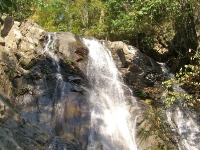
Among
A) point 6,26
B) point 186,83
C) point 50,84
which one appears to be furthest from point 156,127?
point 6,26

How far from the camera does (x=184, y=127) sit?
10.7 metres

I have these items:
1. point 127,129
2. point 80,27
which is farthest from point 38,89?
point 80,27

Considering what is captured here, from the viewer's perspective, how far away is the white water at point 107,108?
29.1 feet

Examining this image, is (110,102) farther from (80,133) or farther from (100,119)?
(80,133)

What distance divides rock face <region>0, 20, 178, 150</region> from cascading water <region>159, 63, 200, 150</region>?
124 centimetres

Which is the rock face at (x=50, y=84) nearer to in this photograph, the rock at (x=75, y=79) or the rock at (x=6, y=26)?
the rock at (x=75, y=79)

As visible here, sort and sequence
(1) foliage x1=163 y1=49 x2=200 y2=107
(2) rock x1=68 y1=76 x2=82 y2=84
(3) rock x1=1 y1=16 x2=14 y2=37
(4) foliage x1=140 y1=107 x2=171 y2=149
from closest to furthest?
1. (1) foliage x1=163 y1=49 x2=200 y2=107
2. (4) foliage x1=140 y1=107 x2=171 y2=149
3. (2) rock x1=68 y1=76 x2=82 y2=84
4. (3) rock x1=1 y1=16 x2=14 y2=37

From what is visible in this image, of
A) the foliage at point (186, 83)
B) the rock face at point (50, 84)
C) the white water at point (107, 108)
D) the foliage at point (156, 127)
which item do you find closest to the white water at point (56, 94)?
the rock face at point (50, 84)

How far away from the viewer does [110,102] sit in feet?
34.7

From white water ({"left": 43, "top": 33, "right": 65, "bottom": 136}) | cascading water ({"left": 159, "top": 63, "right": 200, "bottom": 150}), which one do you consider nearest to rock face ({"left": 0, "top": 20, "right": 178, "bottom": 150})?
white water ({"left": 43, "top": 33, "right": 65, "bottom": 136})

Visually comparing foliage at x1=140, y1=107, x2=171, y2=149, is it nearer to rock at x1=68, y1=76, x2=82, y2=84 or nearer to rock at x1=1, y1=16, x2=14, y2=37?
rock at x1=68, y1=76, x2=82, y2=84

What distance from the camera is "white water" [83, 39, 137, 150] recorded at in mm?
8875

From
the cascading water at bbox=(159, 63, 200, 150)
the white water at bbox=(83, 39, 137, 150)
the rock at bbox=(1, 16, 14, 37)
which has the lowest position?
the cascading water at bbox=(159, 63, 200, 150)

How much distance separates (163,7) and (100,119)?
6157 mm
